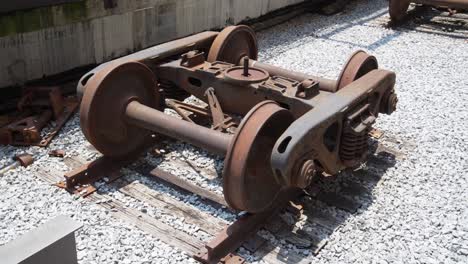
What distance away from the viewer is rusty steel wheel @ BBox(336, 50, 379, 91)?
17.3 feet

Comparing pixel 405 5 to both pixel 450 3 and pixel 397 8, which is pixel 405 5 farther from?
pixel 450 3

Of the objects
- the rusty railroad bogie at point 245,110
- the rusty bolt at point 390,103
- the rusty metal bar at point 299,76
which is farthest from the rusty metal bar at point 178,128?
the rusty bolt at point 390,103

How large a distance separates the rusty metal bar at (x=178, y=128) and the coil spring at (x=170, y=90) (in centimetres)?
73

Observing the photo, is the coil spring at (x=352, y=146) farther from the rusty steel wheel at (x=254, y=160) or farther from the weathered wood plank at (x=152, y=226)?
the weathered wood plank at (x=152, y=226)

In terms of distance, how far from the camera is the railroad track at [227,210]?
4.17m

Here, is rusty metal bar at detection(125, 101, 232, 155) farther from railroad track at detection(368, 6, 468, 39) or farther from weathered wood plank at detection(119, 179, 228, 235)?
railroad track at detection(368, 6, 468, 39)

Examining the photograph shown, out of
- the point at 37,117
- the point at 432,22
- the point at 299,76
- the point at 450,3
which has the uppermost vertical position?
the point at 450,3

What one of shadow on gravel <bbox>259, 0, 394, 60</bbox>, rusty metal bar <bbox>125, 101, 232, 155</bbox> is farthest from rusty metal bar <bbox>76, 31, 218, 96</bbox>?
shadow on gravel <bbox>259, 0, 394, 60</bbox>

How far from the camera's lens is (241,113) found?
5.29 metres

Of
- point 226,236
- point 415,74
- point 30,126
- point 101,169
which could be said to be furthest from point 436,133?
point 30,126

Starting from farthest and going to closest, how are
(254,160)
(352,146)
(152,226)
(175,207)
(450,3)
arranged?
(450,3)
(175,207)
(352,146)
(152,226)
(254,160)

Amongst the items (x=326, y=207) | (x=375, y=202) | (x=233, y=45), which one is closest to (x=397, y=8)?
(x=233, y=45)

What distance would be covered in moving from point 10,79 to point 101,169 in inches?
84.8

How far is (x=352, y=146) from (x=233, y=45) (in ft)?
7.77
